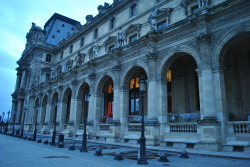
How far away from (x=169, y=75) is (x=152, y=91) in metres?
5.78

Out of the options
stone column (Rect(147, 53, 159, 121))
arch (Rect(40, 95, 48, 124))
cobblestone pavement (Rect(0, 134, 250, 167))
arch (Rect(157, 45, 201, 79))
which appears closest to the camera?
cobblestone pavement (Rect(0, 134, 250, 167))

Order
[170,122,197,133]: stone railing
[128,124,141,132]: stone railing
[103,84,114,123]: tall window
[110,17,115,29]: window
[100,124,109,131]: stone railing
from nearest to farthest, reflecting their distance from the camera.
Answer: [170,122,197,133]: stone railing, [128,124,141,132]: stone railing, [100,124,109,131]: stone railing, [103,84,114,123]: tall window, [110,17,115,29]: window

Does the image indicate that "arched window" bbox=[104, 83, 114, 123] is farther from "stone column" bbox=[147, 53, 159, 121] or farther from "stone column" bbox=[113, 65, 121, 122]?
"stone column" bbox=[147, 53, 159, 121]

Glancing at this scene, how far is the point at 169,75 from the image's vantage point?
936 inches

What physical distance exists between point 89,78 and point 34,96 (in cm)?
2389

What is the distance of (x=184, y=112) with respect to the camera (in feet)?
70.4

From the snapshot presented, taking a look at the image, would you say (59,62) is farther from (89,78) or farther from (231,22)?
(231,22)

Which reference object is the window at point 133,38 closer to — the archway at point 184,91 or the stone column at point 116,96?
the stone column at point 116,96

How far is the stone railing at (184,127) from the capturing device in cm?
1594

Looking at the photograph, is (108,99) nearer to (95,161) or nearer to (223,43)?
(223,43)

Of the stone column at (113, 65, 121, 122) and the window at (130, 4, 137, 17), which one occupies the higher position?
the window at (130, 4, 137, 17)

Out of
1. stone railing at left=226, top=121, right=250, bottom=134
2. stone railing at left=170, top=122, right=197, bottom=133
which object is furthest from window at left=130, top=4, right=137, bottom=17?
stone railing at left=226, top=121, right=250, bottom=134

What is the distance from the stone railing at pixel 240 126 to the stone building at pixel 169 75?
67mm

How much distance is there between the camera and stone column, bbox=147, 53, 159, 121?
60.4ft
